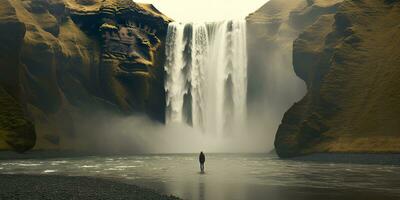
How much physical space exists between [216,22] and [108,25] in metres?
25.8

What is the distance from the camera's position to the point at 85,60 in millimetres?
109625

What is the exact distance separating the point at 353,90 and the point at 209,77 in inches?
1867

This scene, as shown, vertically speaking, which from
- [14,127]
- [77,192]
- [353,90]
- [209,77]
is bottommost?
[77,192]

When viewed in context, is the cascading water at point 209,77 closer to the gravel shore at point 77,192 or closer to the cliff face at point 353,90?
the cliff face at point 353,90

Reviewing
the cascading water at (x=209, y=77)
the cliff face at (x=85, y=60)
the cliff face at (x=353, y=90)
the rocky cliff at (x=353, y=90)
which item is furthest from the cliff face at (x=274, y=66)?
the cliff face at (x=353, y=90)

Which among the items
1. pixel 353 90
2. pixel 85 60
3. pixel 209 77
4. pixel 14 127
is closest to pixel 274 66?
pixel 209 77

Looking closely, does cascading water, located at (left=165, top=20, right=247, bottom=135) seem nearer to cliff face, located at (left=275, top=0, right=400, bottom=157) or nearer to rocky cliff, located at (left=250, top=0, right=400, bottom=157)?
rocky cliff, located at (left=250, top=0, right=400, bottom=157)

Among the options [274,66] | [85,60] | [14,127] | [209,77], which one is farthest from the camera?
[274,66]

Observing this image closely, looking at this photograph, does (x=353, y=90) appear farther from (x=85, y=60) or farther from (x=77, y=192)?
(x=85, y=60)

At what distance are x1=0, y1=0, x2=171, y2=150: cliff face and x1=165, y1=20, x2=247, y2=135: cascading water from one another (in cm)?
528

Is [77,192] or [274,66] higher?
[274,66]

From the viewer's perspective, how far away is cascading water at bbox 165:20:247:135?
104m

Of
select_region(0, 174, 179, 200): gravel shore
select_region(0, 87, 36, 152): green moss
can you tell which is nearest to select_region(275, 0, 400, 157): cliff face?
select_region(0, 174, 179, 200): gravel shore

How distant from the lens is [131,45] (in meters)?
112
